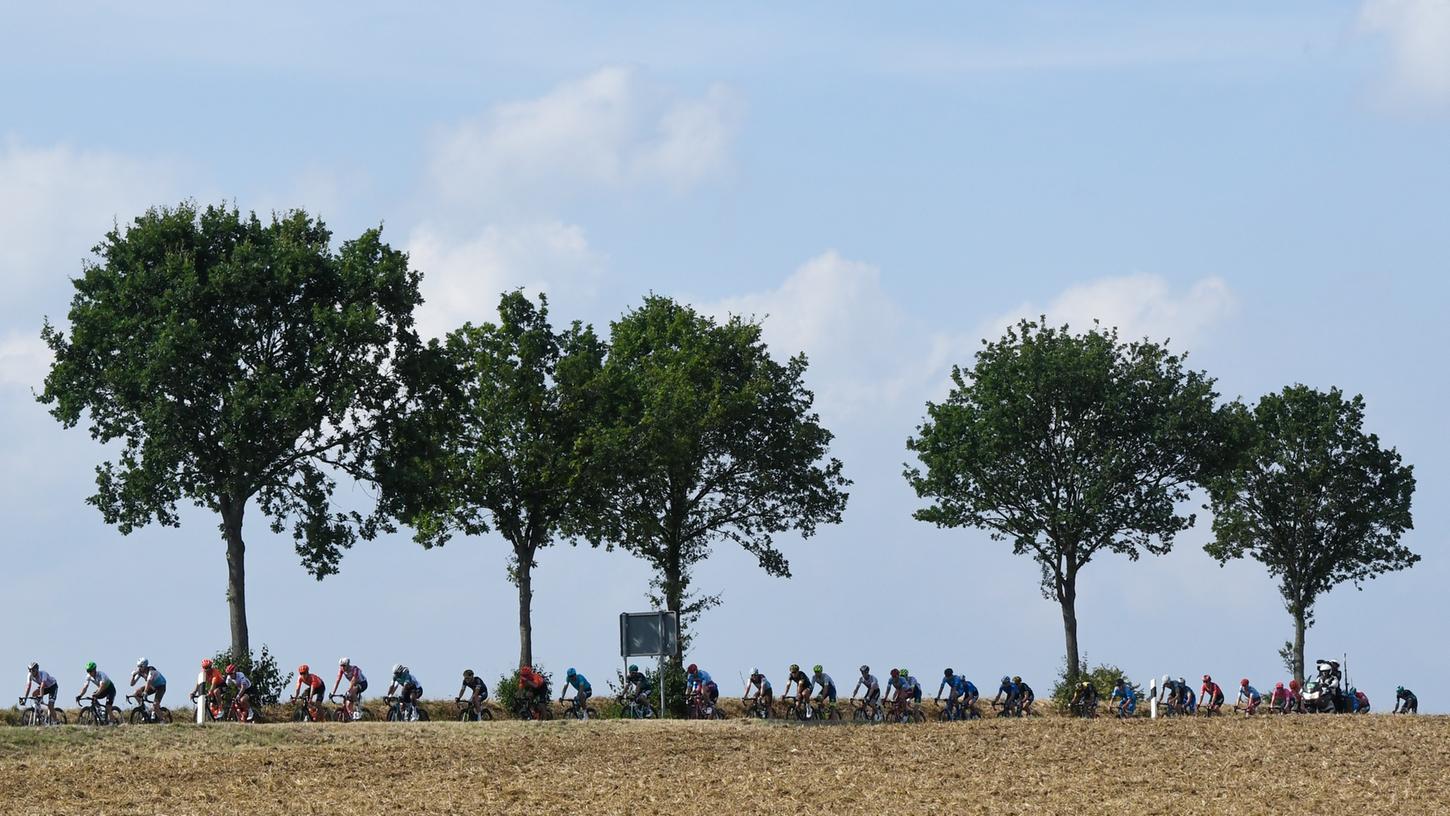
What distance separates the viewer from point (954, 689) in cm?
5200

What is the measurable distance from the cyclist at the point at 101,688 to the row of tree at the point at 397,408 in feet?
16.7

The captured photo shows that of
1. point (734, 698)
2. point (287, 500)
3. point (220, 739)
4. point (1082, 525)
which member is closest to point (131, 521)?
point (287, 500)

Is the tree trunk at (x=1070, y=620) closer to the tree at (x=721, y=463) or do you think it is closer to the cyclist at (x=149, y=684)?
the tree at (x=721, y=463)

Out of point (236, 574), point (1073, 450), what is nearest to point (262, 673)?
point (236, 574)

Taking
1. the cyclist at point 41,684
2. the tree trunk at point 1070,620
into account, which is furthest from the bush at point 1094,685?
the cyclist at point 41,684

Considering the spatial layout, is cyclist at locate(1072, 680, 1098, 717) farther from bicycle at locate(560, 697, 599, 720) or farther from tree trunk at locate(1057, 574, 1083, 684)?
bicycle at locate(560, 697, 599, 720)

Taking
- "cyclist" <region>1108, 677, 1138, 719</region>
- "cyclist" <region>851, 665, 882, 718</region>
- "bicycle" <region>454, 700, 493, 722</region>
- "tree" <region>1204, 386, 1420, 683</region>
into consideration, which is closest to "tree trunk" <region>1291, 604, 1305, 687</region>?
"tree" <region>1204, 386, 1420, 683</region>

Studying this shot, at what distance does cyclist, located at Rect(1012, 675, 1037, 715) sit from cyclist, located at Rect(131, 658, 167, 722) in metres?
24.4

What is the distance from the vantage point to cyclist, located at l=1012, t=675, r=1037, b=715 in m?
53.7

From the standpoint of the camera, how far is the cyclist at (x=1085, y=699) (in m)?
54.1

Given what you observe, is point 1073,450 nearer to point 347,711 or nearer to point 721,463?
point 721,463

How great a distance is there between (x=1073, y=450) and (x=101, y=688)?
3282cm

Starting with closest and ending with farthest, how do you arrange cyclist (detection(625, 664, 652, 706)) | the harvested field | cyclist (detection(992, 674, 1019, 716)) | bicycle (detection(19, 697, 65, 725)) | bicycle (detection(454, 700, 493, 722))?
the harvested field → bicycle (detection(19, 697, 65, 725)) → bicycle (detection(454, 700, 493, 722)) → cyclist (detection(625, 664, 652, 706)) → cyclist (detection(992, 674, 1019, 716))

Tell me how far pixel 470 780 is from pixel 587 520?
81.4 feet
